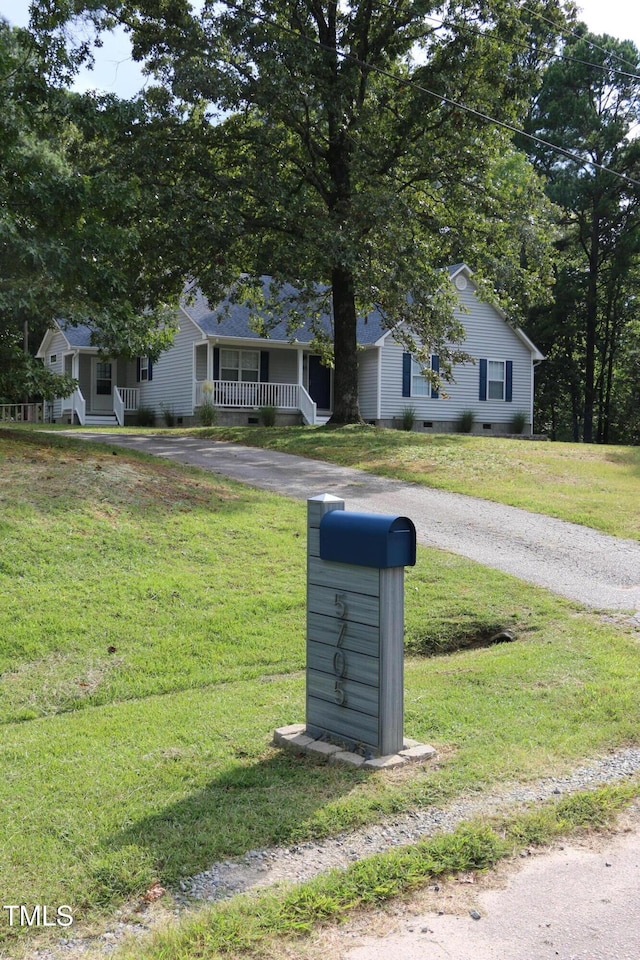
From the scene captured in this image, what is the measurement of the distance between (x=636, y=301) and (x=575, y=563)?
34.5 metres

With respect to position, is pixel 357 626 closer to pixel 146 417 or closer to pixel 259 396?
pixel 259 396

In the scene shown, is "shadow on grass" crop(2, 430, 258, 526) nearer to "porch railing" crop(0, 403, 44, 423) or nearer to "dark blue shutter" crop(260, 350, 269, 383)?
"dark blue shutter" crop(260, 350, 269, 383)

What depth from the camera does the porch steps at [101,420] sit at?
102 feet

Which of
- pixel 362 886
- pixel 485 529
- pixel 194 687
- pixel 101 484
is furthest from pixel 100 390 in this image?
pixel 362 886

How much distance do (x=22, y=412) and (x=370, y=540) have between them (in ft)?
105

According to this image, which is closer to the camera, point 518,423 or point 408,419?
point 408,419

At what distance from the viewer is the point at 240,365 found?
30109 millimetres

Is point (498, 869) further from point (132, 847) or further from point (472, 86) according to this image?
point (472, 86)

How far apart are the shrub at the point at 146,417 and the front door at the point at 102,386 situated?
2450 mm

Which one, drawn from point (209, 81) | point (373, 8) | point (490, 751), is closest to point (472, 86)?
point (373, 8)

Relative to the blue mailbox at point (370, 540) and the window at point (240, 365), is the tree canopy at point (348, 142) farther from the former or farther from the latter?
the blue mailbox at point (370, 540)

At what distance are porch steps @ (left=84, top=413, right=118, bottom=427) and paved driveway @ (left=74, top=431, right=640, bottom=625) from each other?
46.3ft

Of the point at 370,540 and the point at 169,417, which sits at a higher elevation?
the point at 169,417

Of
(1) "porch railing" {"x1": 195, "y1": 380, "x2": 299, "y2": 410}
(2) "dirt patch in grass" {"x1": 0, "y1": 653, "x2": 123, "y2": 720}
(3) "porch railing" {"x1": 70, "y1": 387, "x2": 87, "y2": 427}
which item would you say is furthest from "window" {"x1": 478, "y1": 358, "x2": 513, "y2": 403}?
(2) "dirt patch in grass" {"x1": 0, "y1": 653, "x2": 123, "y2": 720}
